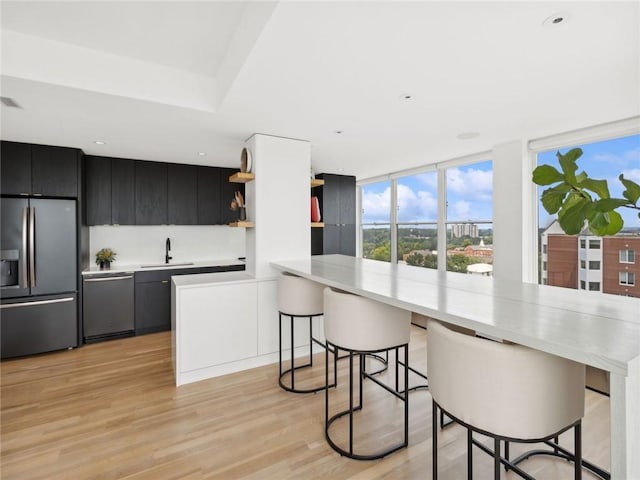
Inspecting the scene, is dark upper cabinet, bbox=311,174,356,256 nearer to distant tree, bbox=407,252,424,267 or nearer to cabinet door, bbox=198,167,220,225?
distant tree, bbox=407,252,424,267

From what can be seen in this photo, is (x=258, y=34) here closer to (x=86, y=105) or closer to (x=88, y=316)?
(x=86, y=105)

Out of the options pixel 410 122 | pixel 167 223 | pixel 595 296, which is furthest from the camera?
pixel 167 223

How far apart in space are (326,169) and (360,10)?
3842 mm

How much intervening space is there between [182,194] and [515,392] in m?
4.68

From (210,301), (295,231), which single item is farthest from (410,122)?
(210,301)

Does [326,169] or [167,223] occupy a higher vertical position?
[326,169]

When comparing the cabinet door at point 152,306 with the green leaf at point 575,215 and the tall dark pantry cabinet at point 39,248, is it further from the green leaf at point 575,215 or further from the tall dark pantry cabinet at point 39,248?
the green leaf at point 575,215

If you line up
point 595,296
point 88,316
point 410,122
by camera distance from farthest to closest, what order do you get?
1. point 88,316
2. point 410,122
3. point 595,296

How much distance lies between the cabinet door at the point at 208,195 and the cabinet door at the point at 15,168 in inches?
75.8

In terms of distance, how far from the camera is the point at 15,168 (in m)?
3.47

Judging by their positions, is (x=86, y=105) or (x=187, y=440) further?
(x=86, y=105)

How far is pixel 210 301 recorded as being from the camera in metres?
2.96

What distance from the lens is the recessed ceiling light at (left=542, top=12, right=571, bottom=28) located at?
1.50m

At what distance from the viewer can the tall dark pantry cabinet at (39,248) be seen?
3387mm
